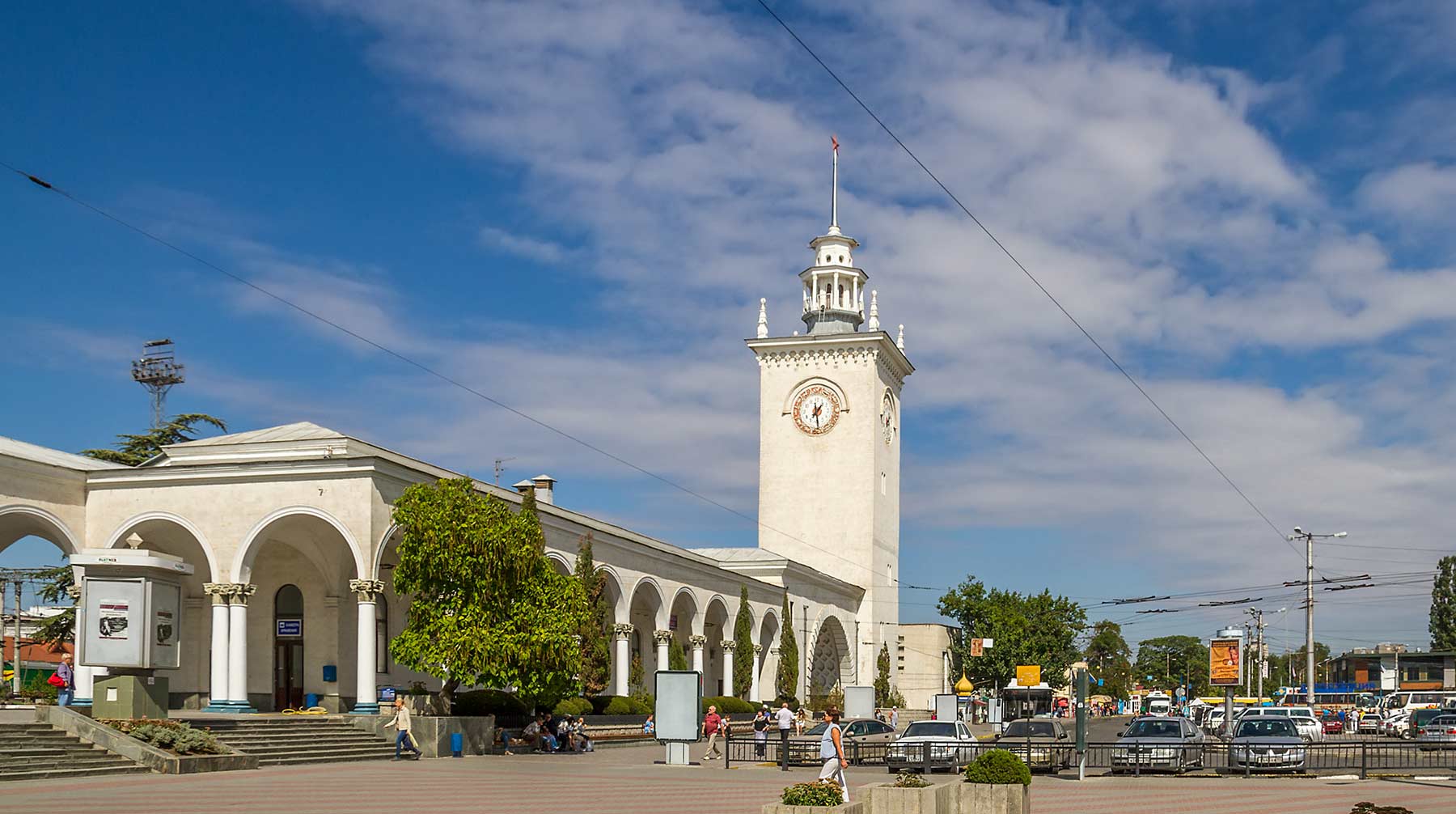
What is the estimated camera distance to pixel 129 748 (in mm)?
24578

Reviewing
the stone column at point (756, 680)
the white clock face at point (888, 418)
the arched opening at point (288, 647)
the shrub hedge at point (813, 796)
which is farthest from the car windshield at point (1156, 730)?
the white clock face at point (888, 418)

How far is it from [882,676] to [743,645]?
1833cm

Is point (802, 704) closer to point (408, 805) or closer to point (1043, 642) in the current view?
point (1043, 642)

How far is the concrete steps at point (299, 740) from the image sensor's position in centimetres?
2775

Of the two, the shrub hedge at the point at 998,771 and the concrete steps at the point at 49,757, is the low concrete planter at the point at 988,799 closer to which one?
the shrub hedge at the point at 998,771

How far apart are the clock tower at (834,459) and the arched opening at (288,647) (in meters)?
38.3

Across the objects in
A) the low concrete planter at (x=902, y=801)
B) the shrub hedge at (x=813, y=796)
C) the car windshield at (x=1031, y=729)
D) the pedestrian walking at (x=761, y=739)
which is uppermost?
the shrub hedge at (x=813, y=796)

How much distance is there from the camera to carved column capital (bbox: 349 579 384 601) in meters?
32.5

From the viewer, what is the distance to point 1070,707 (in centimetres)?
8825

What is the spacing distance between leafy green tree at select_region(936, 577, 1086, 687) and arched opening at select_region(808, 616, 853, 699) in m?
8.82

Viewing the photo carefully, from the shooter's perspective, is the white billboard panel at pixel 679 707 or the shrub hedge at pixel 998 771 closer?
the shrub hedge at pixel 998 771

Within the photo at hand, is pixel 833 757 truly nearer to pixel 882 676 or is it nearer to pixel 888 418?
pixel 882 676

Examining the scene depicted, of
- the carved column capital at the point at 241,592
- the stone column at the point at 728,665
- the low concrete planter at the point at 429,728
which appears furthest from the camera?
the stone column at the point at 728,665

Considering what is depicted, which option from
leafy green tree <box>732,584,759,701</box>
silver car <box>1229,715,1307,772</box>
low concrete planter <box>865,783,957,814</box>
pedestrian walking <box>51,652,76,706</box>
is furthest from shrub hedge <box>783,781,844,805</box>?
leafy green tree <box>732,584,759,701</box>
